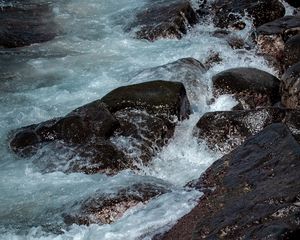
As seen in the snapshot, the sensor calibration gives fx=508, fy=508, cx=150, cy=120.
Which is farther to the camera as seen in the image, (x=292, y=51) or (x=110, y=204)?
(x=292, y=51)

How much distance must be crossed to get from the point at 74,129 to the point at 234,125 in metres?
2.14

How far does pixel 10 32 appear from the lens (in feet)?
36.9

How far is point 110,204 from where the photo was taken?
521 cm

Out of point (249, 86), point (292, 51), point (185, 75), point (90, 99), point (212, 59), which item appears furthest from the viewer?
point (212, 59)

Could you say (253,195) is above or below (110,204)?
above

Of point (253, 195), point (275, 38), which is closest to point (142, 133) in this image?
point (253, 195)

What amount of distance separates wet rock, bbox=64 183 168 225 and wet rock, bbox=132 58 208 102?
301cm

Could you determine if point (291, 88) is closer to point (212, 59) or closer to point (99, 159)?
point (212, 59)

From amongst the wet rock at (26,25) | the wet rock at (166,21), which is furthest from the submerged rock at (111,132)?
the wet rock at (26,25)

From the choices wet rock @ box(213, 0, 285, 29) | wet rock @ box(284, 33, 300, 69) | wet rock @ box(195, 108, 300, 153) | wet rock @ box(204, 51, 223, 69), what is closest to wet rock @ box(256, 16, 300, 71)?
wet rock @ box(284, 33, 300, 69)

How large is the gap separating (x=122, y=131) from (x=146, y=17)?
17.7ft

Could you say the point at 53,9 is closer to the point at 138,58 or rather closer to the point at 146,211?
the point at 138,58

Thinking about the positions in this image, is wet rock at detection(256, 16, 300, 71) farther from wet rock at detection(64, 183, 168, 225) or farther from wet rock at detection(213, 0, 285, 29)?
wet rock at detection(64, 183, 168, 225)

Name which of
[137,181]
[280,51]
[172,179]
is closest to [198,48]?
[280,51]
